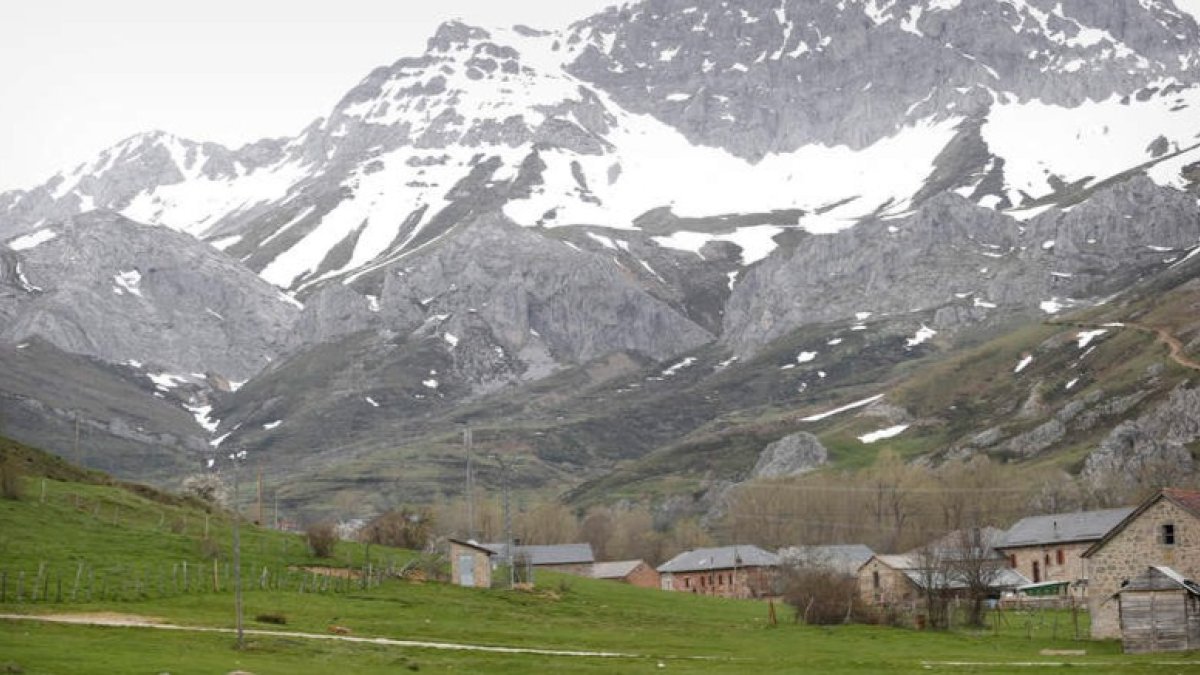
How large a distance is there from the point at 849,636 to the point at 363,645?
3030 centimetres

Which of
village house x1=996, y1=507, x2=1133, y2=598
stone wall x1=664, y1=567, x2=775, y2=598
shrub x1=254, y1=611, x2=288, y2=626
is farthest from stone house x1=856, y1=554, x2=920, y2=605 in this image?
shrub x1=254, y1=611, x2=288, y2=626

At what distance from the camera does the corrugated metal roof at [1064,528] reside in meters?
135

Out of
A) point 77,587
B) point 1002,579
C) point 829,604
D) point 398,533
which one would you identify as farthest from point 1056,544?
point 77,587

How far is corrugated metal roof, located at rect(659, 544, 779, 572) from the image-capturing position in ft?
554

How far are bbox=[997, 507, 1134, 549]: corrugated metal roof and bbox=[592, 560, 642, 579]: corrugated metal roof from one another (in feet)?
141

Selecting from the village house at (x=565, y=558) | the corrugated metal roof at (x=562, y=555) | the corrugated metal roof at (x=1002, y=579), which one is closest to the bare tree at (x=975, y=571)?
the corrugated metal roof at (x=1002, y=579)

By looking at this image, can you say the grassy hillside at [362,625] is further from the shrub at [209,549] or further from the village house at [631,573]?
the village house at [631,573]

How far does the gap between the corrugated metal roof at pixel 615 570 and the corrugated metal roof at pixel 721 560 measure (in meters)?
5.73

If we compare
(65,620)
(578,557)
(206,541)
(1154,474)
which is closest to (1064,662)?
(65,620)

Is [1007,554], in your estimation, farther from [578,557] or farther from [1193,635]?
[1193,635]

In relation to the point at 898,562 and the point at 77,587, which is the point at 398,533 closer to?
the point at 898,562

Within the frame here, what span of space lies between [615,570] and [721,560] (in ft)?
40.2

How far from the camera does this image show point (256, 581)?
297 ft

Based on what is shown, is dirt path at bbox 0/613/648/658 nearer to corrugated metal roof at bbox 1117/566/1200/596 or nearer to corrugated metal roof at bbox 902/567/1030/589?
corrugated metal roof at bbox 1117/566/1200/596
